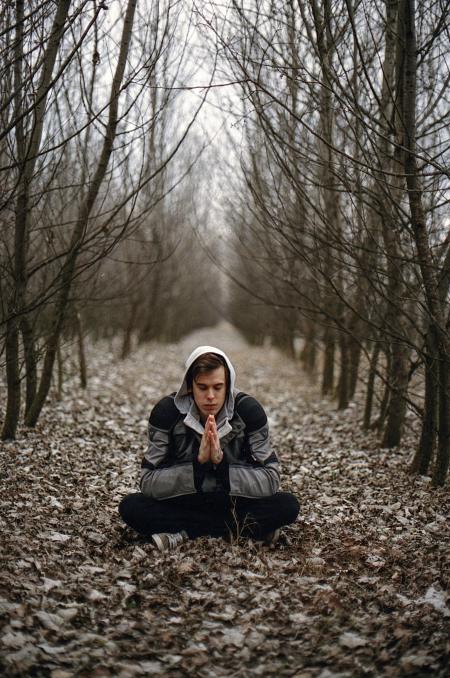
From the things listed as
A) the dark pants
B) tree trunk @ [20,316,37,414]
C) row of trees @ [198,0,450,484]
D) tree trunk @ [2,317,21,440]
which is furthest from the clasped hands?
tree trunk @ [20,316,37,414]

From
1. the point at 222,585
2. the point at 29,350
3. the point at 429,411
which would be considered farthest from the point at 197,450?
the point at 29,350

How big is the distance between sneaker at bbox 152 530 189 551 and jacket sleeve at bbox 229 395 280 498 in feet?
1.49

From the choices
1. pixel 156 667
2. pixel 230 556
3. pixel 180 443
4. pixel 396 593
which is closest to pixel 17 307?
pixel 180 443

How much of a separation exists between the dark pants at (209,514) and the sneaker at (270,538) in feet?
0.10

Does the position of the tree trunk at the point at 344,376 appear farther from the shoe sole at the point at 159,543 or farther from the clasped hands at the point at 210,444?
the shoe sole at the point at 159,543

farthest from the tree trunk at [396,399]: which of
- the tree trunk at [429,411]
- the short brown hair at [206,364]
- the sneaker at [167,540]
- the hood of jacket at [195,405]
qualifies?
the sneaker at [167,540]

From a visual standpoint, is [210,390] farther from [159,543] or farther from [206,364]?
[159,543]

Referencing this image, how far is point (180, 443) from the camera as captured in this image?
393 cm

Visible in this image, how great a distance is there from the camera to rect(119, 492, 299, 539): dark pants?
3.81m

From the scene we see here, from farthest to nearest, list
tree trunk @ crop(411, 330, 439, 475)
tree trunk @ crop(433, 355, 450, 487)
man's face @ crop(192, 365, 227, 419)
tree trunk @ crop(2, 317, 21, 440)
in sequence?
1. tree trunk @ crop(2, 317, 21, 440)
2. tree trunk @ crop(411, 330, 439, 475)
3. tree trunk @ crop(433, 355, 450, 487)
4. man's face @ crop(192, 365, 227, 419)

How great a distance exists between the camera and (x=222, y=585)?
3.24 metres

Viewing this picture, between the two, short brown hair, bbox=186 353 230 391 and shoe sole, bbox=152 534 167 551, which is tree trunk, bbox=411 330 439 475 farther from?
shoe sole, bbox=152 534 167 551

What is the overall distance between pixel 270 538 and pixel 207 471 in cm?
65

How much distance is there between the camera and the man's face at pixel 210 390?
3736 mm
